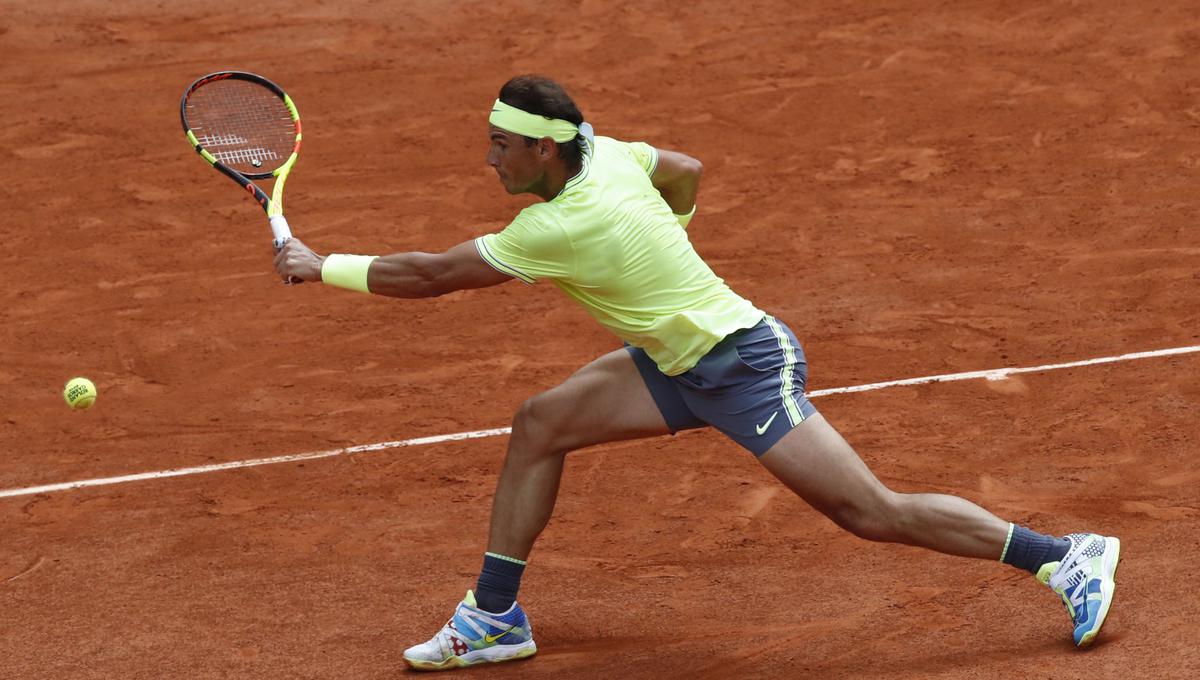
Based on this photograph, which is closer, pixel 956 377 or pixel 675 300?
pixel 675 300

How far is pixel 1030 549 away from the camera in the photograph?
219 inches

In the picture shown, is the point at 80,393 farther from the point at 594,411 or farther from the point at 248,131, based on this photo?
the point at 594,411

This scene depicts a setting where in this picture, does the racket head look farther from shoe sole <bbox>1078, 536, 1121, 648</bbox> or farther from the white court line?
shoe sole <bbox>1078, 536, 1121, 648</bbox>

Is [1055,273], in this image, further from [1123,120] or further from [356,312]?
[356,312]

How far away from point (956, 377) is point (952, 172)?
2938mm

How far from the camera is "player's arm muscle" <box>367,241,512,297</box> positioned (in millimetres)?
5543

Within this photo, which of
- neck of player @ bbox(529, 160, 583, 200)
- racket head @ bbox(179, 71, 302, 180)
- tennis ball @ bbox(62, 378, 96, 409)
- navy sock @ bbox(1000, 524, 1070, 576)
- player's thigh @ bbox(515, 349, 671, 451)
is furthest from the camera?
tennis ball @ bbox(62, 378, 96, 409)

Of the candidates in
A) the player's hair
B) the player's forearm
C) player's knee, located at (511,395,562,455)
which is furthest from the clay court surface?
the player's hair

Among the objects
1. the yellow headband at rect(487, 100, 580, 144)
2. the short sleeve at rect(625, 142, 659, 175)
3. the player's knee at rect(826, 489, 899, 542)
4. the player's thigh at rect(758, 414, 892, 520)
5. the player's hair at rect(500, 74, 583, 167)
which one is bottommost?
the player's knee at rect(826, 489, 899, 542)

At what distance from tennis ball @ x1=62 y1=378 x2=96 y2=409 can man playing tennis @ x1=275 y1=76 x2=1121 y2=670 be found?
261 cm

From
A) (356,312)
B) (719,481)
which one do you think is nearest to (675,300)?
(719,481)

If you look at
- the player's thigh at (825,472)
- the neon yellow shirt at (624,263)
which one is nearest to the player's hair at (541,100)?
the neon yellow shirt at (624,263)

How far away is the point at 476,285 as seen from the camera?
558 cm

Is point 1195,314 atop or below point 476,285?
below
